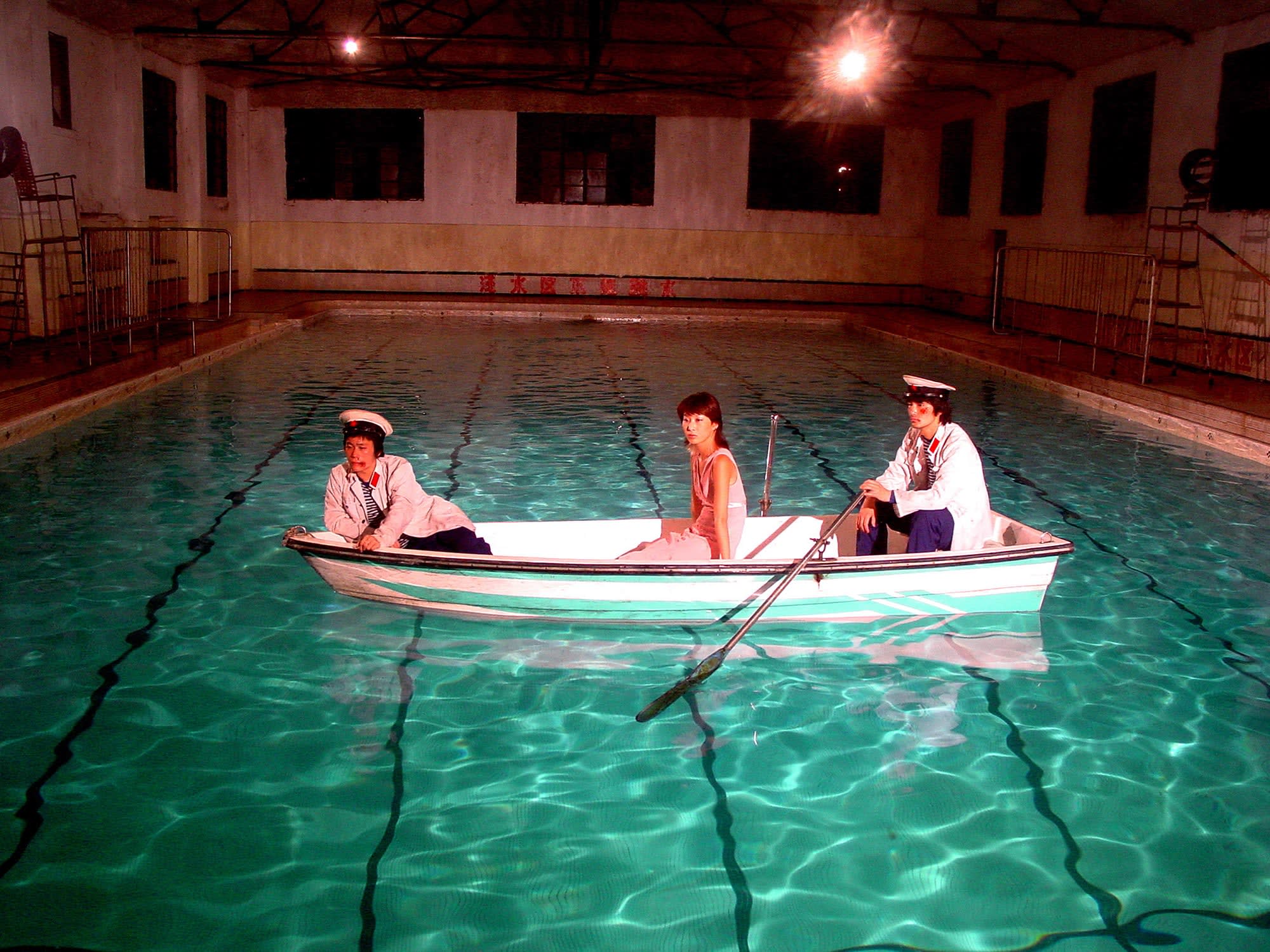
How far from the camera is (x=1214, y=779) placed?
14.3 feet

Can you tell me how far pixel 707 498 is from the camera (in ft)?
18.7

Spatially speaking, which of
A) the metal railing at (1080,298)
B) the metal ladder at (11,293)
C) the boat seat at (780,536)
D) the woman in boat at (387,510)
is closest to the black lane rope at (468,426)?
the woman in boat at (387,510)

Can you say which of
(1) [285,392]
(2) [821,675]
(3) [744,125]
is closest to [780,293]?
(3) [744,125]

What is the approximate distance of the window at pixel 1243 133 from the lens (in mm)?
13352

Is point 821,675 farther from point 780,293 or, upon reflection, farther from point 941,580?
point 780,293

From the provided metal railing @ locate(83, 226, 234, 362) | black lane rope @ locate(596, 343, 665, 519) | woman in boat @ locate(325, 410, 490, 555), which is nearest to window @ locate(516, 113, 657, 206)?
metal railing @ locate(83, 226, 234, 362)

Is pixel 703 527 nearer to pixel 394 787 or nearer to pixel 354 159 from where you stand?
pixel 394 787

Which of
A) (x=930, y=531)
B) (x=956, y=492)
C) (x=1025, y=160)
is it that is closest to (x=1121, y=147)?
(x=1025, y=160)

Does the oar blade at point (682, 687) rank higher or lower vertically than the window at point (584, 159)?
lower

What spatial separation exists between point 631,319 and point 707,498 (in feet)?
55.5

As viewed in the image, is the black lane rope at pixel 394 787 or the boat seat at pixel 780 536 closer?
the black lane rope at pixel 394 787

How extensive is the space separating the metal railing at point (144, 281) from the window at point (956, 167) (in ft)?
46.2

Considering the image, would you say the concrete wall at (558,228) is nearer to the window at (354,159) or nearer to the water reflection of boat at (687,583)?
the window at (354,159)

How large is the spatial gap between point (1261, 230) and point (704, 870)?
12.7 meters
